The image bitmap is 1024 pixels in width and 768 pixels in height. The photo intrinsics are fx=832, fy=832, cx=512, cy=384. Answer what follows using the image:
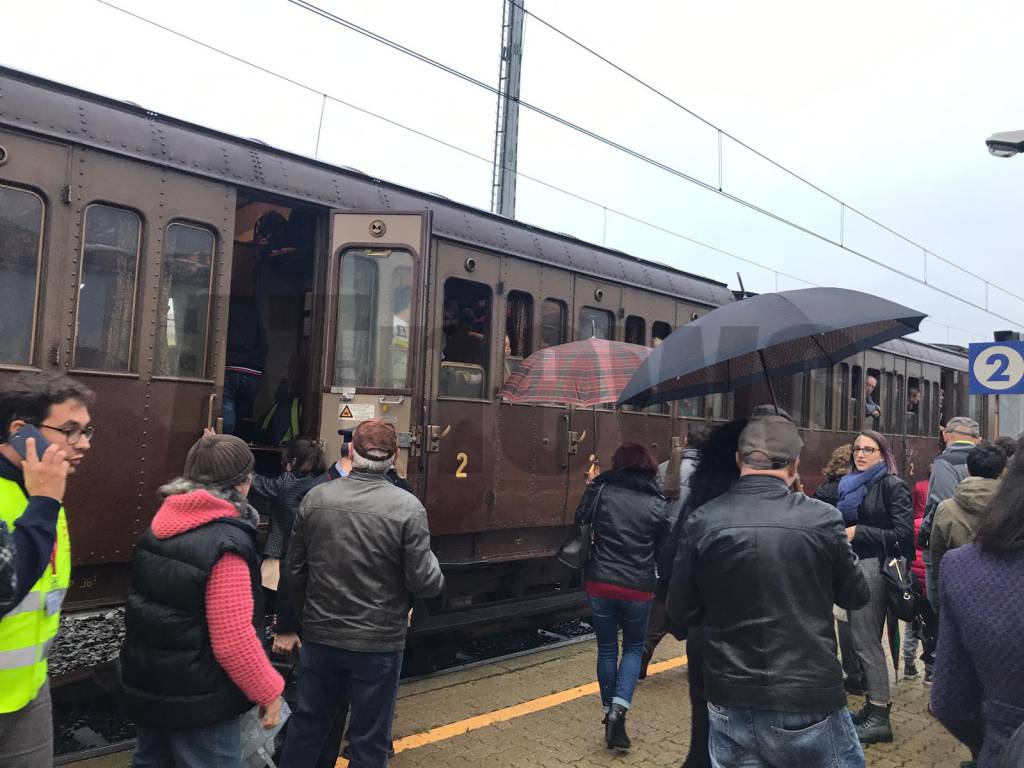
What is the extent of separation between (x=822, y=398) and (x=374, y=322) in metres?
7.84

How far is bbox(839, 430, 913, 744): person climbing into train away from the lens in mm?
4852

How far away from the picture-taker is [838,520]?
2.86 metres

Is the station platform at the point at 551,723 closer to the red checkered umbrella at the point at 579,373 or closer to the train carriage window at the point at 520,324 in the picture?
the red checkered umbrella at the point at 579,373

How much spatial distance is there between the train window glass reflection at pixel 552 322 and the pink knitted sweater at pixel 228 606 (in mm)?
5059

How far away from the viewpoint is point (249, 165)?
18.9 ft

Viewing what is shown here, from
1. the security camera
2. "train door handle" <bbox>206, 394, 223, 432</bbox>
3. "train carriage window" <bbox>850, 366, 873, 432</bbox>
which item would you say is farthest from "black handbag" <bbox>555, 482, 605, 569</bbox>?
"train carriage window" <bbox>850, 366, 873, 432</bbox>

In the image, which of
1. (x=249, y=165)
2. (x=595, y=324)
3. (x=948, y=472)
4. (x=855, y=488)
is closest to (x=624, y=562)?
(x=855, y=488)

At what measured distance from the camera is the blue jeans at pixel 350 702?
11.6 ft

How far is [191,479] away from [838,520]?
7.38 ft

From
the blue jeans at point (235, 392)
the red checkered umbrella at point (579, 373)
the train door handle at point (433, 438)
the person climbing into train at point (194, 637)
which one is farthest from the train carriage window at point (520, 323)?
the person climbing into train at point (194, 637)

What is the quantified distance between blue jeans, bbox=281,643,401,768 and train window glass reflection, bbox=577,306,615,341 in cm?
485

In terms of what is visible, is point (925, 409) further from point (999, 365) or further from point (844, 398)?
point (999, 365)

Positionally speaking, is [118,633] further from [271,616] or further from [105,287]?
[105,287]

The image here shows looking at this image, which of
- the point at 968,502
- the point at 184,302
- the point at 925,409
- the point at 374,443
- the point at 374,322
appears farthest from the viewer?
the point at 925,409
